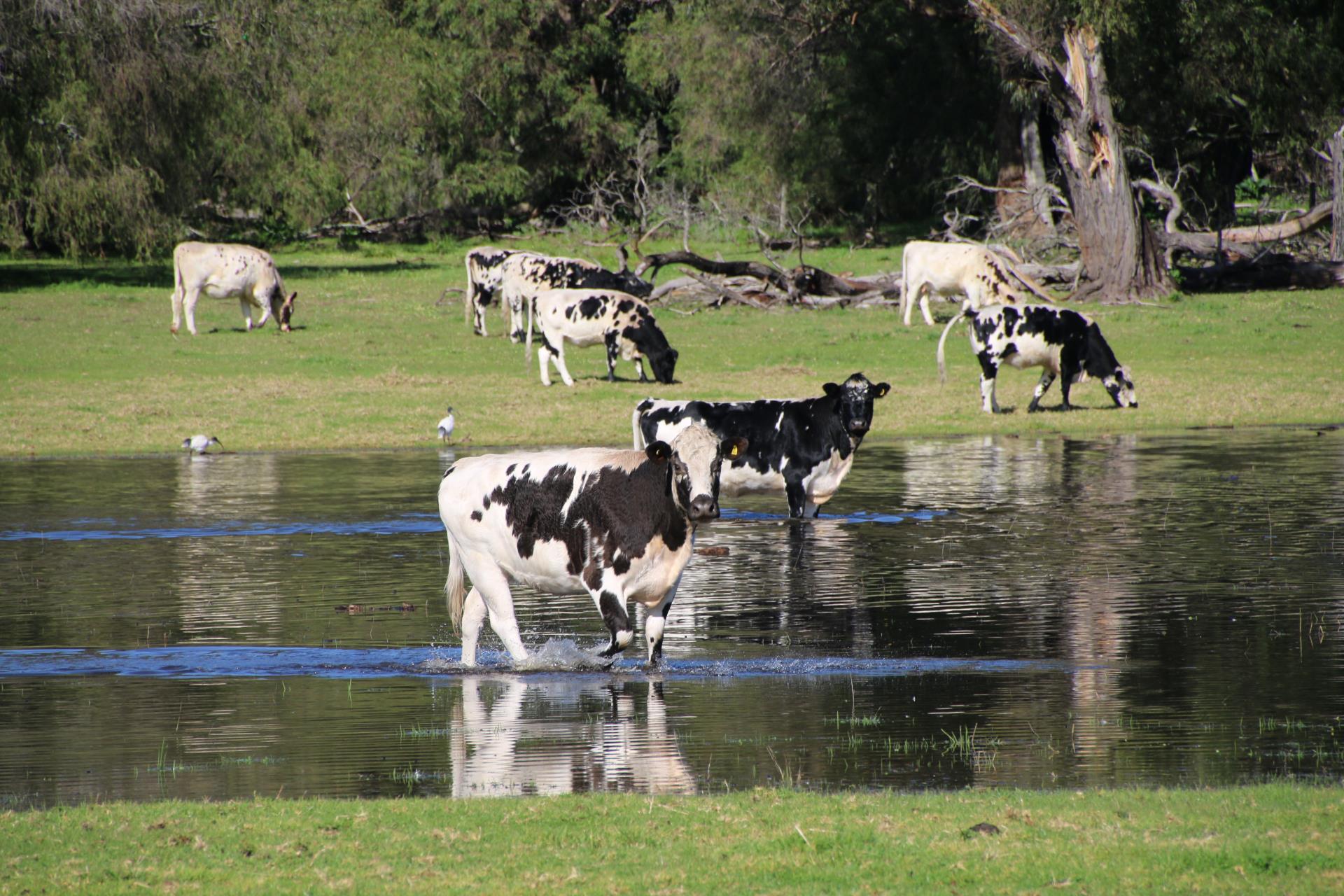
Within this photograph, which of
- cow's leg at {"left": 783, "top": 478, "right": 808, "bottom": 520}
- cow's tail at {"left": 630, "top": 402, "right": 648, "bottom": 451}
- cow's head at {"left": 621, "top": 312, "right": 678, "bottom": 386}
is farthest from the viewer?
cow's head at {"left": 621, "top": 312, "right": 678, "bottom": 386}

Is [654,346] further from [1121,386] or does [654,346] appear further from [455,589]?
[455,589]

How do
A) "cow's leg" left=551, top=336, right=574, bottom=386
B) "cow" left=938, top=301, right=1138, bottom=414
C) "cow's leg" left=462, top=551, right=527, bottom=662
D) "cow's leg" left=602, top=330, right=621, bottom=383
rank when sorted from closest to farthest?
"cow's leg" left=462, top=551, right=527, bottom=662 → "cow" left=938, top=301, right=1138, bottom=414 → "cow's leg" left=551, top=336, right=574, bottom=386 → "cow's leg" left=602, top=330, right=621, bottom=383

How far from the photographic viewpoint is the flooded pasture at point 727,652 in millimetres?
8109

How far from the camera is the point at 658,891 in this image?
6.04 meters

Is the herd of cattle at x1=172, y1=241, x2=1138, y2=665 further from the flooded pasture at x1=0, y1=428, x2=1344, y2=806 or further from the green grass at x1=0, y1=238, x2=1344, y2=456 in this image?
the green grass at x1=0, y1=238, x2=1344, y2=456

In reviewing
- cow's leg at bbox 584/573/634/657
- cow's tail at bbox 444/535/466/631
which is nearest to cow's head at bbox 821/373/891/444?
cow's tail at bbox 444/535/466/631

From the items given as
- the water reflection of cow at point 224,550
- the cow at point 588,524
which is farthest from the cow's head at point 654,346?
the cow at point 588,524

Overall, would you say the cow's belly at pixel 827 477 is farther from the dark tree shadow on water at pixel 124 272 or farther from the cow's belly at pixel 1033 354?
the dark tree shadow on water at pixel 124 272

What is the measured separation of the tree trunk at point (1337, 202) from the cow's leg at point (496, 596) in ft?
117

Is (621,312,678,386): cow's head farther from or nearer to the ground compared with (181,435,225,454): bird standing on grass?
farther from the ground

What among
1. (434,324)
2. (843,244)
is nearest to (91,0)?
(434,324)

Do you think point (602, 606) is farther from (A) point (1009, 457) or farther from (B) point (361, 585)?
(A) point (1009, 457)

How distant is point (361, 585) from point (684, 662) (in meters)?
3.91

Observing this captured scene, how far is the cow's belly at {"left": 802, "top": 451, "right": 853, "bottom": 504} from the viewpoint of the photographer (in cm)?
1709
